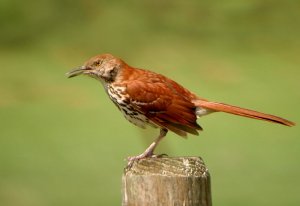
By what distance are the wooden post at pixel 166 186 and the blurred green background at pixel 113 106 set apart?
2.79 meters

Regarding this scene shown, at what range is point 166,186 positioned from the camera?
311 cm

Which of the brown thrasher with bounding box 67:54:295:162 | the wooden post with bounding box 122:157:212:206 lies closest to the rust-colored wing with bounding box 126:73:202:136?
the brown thrasher with bounding box 67:54:295:162

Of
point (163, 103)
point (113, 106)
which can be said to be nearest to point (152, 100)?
point (163, 103)

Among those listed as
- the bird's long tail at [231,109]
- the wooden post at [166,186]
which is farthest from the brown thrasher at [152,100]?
the wooden post at [166,186]

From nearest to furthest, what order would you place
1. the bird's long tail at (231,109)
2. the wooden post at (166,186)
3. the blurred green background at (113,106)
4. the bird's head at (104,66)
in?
the wooden post at (166,186) < the bird's long tail at (231,109) < the bird's head at (104,66) < the blurred green background at (113,106)

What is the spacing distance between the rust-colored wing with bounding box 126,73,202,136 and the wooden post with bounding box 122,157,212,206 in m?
1.08

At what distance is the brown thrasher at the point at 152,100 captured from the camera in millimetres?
4289

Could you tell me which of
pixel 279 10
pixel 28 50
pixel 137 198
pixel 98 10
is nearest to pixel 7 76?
pixel 28 50

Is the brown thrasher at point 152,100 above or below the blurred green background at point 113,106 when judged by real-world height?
below

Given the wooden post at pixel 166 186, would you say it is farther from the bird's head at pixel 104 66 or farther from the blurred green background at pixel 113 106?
A: the blurred green background at pixel 113 106

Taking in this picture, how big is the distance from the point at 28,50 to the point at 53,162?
148cm

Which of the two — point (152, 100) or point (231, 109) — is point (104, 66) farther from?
point (231, 109)

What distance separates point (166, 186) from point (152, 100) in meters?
1.23

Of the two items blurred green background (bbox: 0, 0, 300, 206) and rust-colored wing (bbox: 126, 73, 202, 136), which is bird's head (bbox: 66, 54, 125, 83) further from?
blurred green background (bbox: 0, 0, 300, 206)
